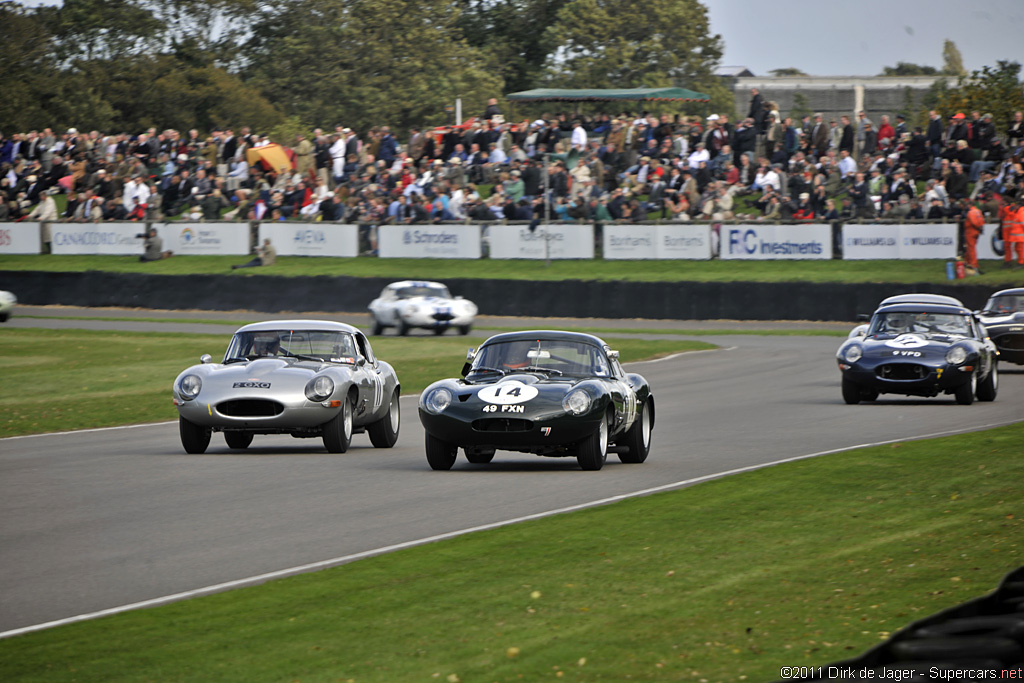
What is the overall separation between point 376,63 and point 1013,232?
158ft

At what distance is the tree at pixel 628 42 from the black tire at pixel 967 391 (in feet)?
210

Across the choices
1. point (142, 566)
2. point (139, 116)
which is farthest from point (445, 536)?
point (139, 116)

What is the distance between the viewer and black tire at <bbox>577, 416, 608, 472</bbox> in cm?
1177

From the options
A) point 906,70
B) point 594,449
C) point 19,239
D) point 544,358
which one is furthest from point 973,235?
point 906,70

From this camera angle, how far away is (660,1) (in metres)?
82.9

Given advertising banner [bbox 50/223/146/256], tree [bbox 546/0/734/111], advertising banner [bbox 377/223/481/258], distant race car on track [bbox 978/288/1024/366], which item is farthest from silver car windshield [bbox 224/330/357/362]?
tree [bbox 546/0/734/111]

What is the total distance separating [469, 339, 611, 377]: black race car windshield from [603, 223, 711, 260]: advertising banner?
24.7 meters

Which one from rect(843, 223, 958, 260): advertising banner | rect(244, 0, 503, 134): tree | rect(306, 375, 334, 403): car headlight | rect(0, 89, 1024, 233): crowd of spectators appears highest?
rect(244, 0, 503, 134): tree

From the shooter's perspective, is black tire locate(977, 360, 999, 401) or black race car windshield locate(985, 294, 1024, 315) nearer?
black tire locate(977, 360, 999, 401)

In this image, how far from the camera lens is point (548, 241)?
38.2 m

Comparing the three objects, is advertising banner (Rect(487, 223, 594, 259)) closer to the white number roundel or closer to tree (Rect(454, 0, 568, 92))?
the white number roundel

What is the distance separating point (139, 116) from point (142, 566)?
67865mm

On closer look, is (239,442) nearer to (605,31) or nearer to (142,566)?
(142,566)

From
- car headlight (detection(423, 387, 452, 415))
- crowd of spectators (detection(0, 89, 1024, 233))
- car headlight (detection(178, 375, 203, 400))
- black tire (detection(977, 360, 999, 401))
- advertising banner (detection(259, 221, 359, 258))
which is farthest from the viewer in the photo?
advertising banner (detection(259, 221, 359, 258))
